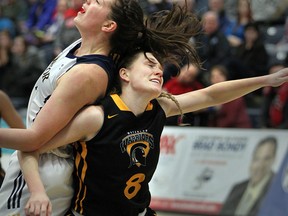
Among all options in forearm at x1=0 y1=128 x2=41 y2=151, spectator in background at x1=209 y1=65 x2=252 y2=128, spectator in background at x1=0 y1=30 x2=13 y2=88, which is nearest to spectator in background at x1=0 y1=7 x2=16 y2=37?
spectator in background at x1=0 y1=30 x2=13 y2=88

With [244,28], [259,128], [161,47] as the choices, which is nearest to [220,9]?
[244,28]

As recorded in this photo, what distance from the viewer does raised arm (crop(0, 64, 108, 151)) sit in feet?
11.2

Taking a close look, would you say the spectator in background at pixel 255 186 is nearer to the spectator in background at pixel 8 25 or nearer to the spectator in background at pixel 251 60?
the spectator in background at pixel 251 60

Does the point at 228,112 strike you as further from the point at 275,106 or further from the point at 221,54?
the point at 221,54

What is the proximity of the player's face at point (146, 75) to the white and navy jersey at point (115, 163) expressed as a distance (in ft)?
0.42

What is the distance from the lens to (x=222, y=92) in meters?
3.94

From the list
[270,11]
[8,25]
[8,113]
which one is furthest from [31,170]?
[8,25]

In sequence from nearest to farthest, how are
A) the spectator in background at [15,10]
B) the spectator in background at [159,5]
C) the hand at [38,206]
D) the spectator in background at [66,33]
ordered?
the hand at [38,206] < the spectator in background at [159,5] < the spectator in background at [66,33] < the spectator in background at [15,10]

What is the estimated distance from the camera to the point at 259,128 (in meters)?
8.33

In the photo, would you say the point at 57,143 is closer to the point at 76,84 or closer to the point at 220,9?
the point at 76,84

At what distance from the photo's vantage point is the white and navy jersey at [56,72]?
3641 millimetres

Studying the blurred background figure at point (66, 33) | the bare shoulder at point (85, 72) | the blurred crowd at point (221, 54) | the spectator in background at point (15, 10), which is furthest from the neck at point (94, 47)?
the spectator in background at point (15, 10)

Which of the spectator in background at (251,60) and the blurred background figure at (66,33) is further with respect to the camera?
the blurred background figure at (66,33)

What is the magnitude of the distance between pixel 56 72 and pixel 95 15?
1.16ft
